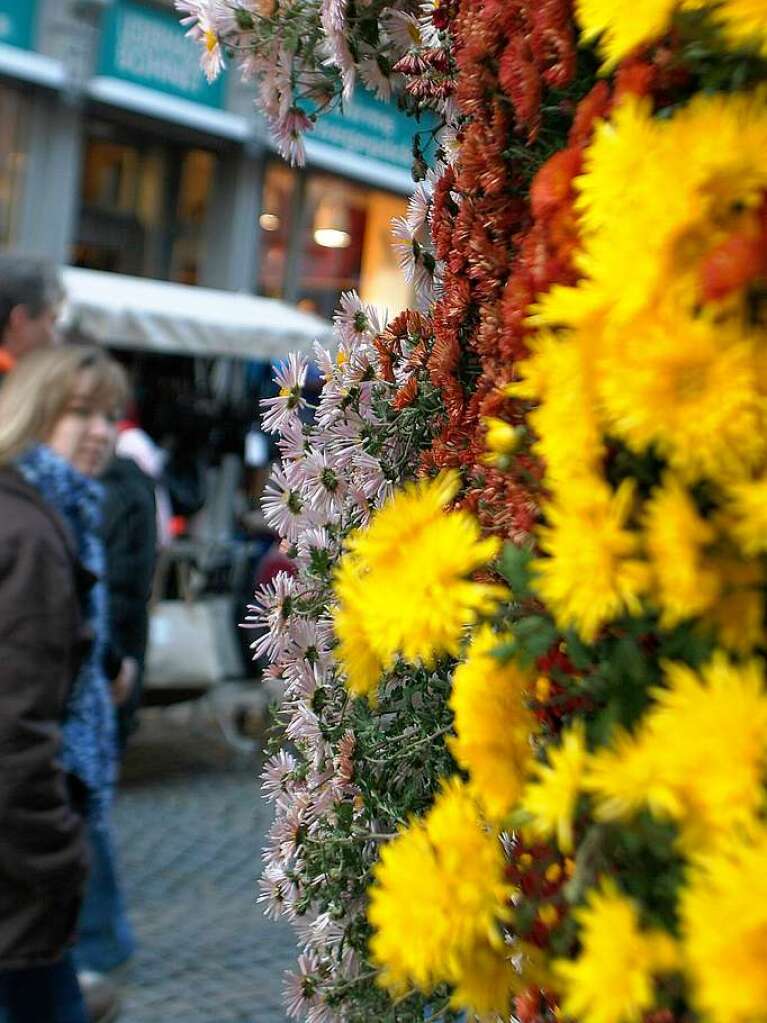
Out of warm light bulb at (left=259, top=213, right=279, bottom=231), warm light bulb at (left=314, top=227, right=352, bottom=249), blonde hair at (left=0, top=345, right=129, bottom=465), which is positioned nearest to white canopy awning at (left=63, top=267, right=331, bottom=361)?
warm light bulb at (left=259, top=213, right=279, bottom=231)

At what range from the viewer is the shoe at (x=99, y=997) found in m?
3.77

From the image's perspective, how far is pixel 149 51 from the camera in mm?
12859

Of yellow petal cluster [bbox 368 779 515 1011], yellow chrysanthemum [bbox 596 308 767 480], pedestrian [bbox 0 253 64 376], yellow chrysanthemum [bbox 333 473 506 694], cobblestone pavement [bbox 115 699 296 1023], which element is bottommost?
cobblestone pavement [bbox 115 699 296 1023]

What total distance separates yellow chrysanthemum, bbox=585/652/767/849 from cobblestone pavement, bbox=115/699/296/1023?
11.8ft

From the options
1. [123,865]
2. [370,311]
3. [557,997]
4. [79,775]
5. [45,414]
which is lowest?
[123,865]

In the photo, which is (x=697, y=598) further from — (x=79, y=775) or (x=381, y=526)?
(x=79, y=775)

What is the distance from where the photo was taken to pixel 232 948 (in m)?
5.03

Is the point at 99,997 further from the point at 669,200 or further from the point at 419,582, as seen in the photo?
the point at 669,200

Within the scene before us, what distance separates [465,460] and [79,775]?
6.39 ft

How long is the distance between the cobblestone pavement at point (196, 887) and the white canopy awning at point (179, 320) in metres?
2.47

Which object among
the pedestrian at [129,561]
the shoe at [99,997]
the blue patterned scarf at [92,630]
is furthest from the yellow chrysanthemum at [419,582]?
the pedestrian at [129,561]

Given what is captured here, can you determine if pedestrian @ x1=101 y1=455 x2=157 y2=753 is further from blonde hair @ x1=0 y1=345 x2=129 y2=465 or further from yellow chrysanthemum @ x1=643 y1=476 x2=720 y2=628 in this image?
yellow chrysanthemum @ x1=643 y1=476 x2=720 y2=628

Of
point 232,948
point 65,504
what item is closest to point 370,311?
point 65,504

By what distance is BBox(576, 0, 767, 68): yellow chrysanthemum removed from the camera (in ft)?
2.59
